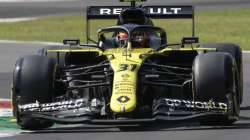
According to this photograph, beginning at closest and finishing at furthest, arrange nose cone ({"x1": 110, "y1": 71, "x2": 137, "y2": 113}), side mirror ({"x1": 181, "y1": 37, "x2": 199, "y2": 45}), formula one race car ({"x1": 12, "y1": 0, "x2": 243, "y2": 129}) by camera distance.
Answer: nose cone ({"x1": 110, "y1": 71, "x2": 137, "y2": 113}), formula one race car ({"x1": 12, "y1": 0, "x2": 243, "y2": 129}), side mirror ({"x1": 181, "y1": 37, "x2": 199, "y2": 45})

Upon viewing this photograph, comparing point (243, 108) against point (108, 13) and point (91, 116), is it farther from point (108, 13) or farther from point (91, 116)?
point (91, 116)

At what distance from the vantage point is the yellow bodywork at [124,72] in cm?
1168

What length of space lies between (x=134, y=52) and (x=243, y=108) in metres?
2.57

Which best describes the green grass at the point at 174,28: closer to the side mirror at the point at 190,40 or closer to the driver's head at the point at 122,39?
the driver's head at the point at 122,39

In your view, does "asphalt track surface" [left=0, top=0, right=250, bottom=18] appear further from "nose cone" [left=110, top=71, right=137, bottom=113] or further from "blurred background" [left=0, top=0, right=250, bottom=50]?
"nose cone" [left=110, top=71, right=137, bottom=113]

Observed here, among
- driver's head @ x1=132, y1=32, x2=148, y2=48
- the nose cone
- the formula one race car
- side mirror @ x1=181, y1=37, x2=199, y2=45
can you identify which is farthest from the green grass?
the nose cone

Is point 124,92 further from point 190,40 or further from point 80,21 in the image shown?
point 80,21

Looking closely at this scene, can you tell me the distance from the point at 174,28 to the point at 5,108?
1823cm

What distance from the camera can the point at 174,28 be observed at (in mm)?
32781

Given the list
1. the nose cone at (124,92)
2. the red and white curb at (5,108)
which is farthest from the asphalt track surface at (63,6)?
the nose cone at (124,92)

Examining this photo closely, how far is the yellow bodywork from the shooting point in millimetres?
11680

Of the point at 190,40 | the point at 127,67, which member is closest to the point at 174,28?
the point at 190,40

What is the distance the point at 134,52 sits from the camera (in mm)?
12984

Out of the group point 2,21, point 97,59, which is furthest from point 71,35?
point 97,59
